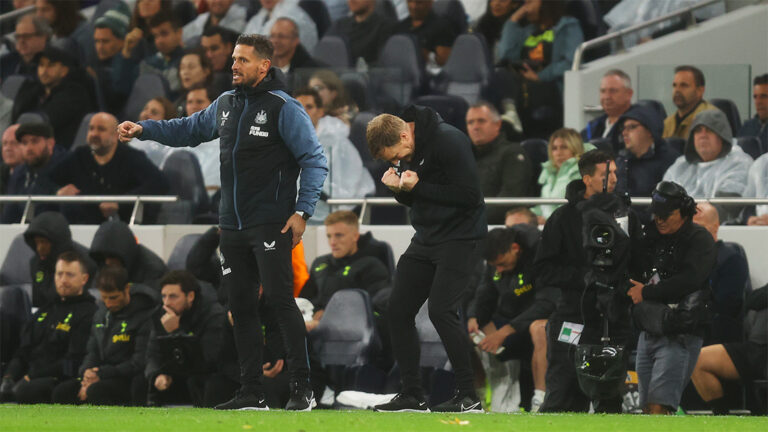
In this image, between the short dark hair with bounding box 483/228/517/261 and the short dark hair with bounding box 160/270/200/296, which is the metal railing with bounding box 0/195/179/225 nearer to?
the short dark hair with bounding box 160/270/200/296

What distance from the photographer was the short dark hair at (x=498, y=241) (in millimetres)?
10867

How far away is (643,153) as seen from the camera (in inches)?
473

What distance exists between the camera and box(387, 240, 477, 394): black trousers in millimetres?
8406

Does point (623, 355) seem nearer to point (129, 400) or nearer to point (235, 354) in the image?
point (235, 354)

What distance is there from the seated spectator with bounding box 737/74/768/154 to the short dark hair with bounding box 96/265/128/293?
5403 mm

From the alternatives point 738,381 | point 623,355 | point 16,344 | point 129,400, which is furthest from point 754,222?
point 16,344

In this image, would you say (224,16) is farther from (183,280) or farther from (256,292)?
(256,292)

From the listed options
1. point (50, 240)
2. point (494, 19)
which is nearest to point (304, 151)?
point (50, 240)

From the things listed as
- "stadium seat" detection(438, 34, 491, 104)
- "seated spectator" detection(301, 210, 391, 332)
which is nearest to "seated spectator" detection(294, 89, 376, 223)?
"seated spectator" detection(301, 210, 391, 332)

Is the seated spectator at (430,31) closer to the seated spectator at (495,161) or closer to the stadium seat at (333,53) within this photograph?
the stadium seat at (333,53)

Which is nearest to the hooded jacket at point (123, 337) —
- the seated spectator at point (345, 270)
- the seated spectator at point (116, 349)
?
the seated spectator at point (116, 349)

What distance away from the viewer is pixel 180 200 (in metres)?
13.1

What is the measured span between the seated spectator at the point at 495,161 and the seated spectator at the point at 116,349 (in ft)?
9.76

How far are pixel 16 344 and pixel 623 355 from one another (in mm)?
5823
